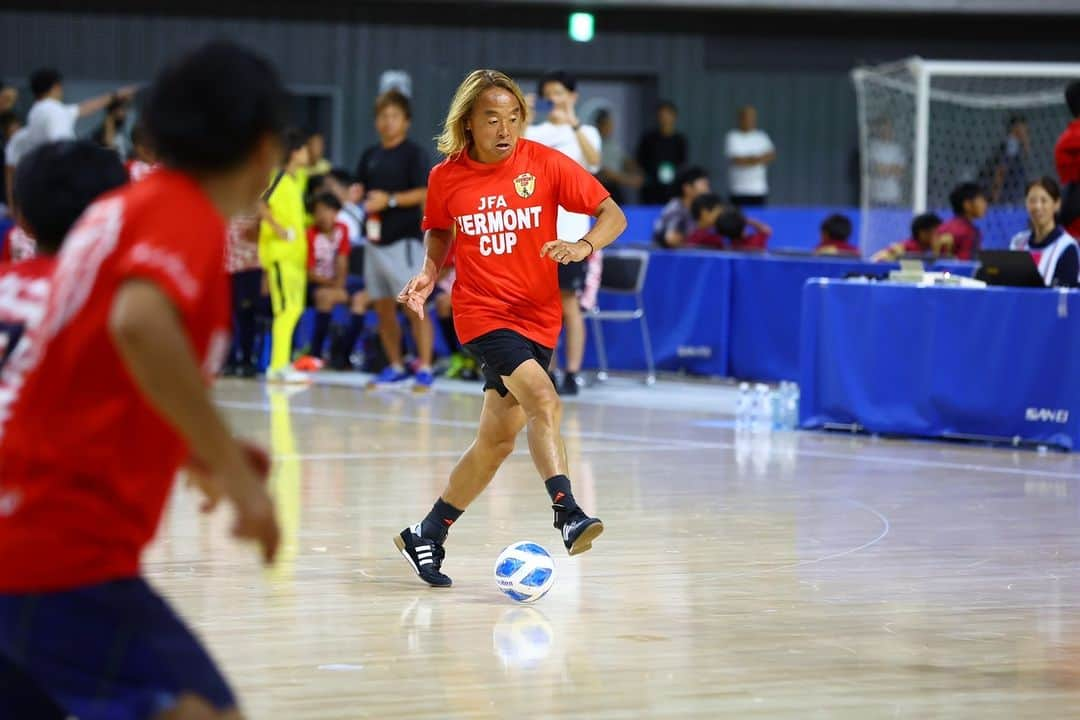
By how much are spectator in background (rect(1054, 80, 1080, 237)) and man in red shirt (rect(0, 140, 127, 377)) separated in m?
8.28

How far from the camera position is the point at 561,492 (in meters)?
6.35

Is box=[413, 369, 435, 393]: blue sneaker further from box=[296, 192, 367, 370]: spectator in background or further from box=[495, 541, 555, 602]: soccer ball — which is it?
box=[495, 541, 555, 602]: soccer ball

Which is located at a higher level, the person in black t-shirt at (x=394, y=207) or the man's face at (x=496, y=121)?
the man's face at (x=496, y=121)

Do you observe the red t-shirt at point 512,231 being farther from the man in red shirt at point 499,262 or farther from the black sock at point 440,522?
the black sock at point 440,522

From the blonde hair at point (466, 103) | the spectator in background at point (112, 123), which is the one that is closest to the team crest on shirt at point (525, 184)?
the blonde hair at point (466, 103)

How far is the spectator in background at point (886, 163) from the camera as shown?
60.6 ft

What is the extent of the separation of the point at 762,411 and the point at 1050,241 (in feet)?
7.35

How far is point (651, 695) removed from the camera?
509 cm

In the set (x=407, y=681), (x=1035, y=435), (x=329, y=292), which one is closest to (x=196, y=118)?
(x=407, y=681)

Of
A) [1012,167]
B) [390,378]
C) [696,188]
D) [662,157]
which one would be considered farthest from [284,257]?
[1012,167]

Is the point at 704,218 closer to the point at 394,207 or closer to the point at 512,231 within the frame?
the point at 394,207

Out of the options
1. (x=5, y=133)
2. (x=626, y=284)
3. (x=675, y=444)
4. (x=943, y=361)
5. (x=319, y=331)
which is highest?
(x=5, y=133)

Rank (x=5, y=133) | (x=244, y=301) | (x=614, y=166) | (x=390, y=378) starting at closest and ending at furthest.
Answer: (x=390, y=378), (x=244, y=301), (x=5, y=133), (x=614, y=166)

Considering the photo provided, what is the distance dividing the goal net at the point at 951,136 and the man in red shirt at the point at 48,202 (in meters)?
13.3
